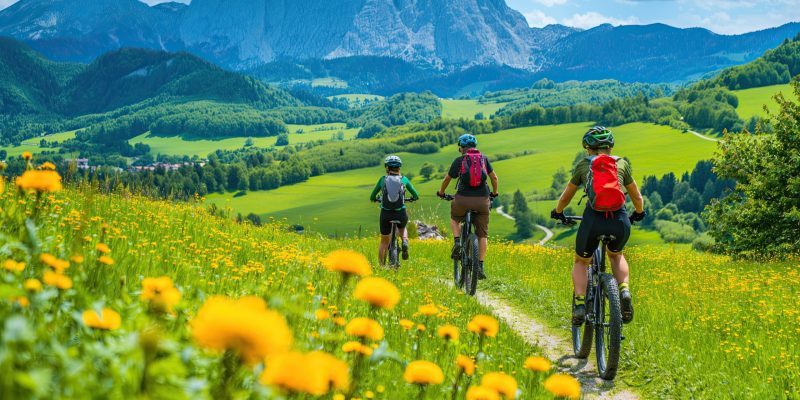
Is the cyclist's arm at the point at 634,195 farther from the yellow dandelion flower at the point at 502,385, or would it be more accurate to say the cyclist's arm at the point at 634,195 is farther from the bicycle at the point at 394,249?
the bicycle at the point at 394,249

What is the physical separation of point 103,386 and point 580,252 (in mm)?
6433

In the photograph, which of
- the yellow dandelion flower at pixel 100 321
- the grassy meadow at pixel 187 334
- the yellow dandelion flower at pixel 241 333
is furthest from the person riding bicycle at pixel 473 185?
the yellow dandelion flower at pixel 241 333

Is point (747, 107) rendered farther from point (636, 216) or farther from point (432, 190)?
point (636, 216)

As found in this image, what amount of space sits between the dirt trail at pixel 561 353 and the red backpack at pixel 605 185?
2.01 meters

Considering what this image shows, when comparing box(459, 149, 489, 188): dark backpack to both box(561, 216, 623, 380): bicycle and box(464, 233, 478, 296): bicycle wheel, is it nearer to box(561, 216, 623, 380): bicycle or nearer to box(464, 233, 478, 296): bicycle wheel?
box(464, 233, 478, 296): bicycle wheel

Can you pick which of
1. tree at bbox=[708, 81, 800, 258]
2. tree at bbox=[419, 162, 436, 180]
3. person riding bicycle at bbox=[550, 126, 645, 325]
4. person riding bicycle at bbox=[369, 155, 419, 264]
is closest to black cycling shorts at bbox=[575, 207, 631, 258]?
person riding bicycle at bbox=[550, 126, 645, 325]

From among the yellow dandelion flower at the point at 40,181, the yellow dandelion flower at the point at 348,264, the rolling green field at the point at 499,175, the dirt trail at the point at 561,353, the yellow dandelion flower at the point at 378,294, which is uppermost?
the yellow dandelion flower at the point at 40,181

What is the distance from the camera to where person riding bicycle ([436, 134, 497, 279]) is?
36.6 ft

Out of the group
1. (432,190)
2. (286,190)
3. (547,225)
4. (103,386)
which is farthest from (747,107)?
(103,386)

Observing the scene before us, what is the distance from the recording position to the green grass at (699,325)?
20.8ft

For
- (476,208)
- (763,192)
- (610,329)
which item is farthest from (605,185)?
(763,192)

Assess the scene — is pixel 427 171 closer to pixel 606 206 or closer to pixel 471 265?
pixel 471 265

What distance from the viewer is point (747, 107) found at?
188 m

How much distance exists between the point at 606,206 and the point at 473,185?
4.84 m
